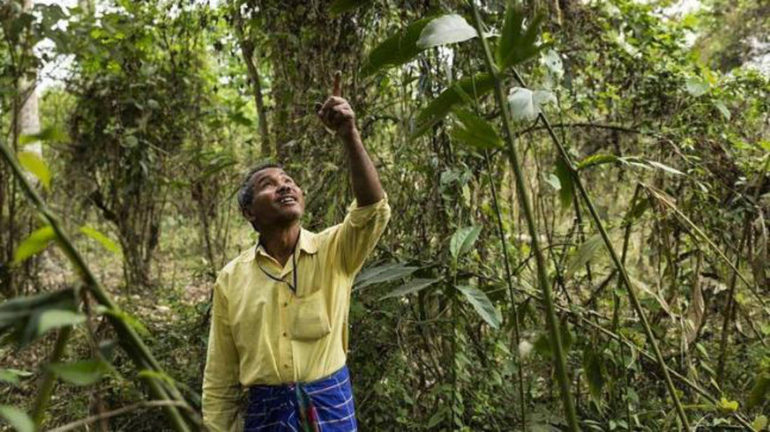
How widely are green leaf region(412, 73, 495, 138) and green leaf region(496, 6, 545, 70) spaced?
119mm

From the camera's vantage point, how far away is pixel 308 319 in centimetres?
196

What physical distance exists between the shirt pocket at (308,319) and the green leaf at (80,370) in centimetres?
151

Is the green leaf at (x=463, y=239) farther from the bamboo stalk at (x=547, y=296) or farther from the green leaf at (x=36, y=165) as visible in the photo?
the green leaf at (x=36, y=165)

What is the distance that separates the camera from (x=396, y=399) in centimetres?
279

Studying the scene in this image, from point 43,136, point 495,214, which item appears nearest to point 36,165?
point 43,136

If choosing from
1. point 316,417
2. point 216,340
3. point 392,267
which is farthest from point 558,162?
point 216,340

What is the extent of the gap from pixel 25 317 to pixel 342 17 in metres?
2.66

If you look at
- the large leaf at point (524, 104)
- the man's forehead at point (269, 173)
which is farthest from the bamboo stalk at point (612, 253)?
the man's forehead at point (269, 173)

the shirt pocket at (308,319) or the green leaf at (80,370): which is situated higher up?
the green leaf at (80,370)

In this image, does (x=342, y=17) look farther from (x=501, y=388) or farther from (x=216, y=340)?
→ (x=501, y=388)

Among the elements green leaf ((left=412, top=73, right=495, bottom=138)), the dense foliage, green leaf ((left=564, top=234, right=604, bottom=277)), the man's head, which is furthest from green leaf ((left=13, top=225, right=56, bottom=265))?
the man's head

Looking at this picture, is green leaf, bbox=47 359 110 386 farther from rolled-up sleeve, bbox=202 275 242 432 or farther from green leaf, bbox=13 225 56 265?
rolled-up sleeve, bbox=202 275 242 432

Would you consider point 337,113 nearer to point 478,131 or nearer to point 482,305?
point 482,305

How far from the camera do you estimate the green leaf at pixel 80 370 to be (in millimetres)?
442
